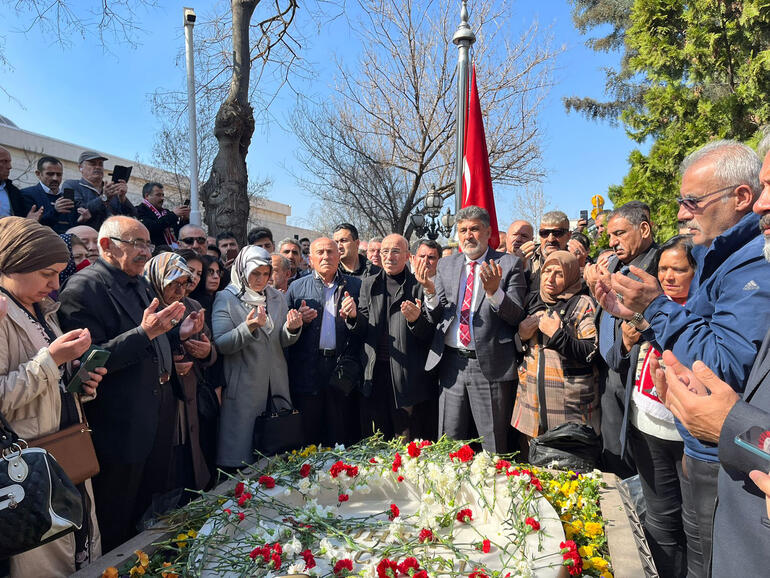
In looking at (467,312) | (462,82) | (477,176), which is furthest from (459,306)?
(462,82)

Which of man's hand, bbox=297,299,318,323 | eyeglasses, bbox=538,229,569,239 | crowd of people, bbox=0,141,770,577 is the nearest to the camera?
crowd of people, bbox=0,141,770,577

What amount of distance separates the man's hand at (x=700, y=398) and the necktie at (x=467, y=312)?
2.23 meters

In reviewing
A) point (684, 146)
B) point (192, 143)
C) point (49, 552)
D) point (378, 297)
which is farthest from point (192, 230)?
point (684, 146)

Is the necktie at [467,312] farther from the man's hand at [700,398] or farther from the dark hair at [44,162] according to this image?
the dark hair at [44,162]

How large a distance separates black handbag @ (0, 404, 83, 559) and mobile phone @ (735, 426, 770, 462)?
206 cm

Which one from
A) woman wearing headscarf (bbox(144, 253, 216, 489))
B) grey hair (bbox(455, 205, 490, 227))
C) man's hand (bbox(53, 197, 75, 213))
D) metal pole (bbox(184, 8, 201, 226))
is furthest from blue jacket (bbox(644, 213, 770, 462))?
metal pole (bbox(184, 8, 201, 226))

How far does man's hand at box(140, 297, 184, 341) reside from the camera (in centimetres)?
273

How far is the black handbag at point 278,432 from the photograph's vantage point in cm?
343

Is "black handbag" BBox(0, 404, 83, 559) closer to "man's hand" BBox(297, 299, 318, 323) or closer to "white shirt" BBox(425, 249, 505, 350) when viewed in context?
"man's hand" BBox(297, 299, 318, 323)

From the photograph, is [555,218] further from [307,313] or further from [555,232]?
[307,313]

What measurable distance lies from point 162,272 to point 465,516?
7.69 feet

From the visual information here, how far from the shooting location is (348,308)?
3939mm

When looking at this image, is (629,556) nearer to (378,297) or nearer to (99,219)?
(378,297)

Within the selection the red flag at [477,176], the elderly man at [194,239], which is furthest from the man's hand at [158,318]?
the red flag at [477,176]
